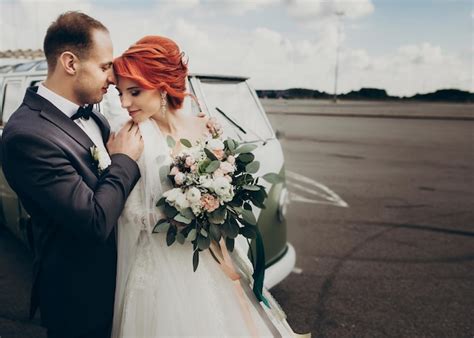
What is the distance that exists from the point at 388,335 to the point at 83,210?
273 cm

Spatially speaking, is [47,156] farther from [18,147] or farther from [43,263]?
[43,263]

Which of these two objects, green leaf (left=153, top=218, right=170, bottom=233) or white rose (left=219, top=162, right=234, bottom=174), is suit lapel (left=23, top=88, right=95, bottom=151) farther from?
white rose (left=219, top=162, right=234, bottom=174)

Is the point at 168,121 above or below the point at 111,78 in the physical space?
below

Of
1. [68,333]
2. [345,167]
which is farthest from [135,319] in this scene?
[345,167]

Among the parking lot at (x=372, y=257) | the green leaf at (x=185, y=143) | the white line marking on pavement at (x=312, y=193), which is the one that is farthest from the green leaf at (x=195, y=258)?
the white line marking on pavement at (x=312, y=193)

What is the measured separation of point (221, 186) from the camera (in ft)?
6.15

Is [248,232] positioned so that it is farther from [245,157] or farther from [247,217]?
[245,157]

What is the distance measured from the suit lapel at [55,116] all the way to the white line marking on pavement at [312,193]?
18.3 feet

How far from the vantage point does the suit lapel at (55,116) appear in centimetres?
184

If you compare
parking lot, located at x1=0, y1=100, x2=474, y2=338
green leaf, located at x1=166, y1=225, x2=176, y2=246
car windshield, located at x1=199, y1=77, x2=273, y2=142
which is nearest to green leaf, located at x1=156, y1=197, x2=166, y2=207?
green leaf, located at x1=166, y1=225, x2=176, y2=246

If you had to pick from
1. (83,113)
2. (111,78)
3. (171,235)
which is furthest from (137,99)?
(171,235)

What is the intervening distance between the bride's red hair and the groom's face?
0.15ft

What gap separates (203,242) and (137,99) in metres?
0.64

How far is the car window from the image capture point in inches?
173
